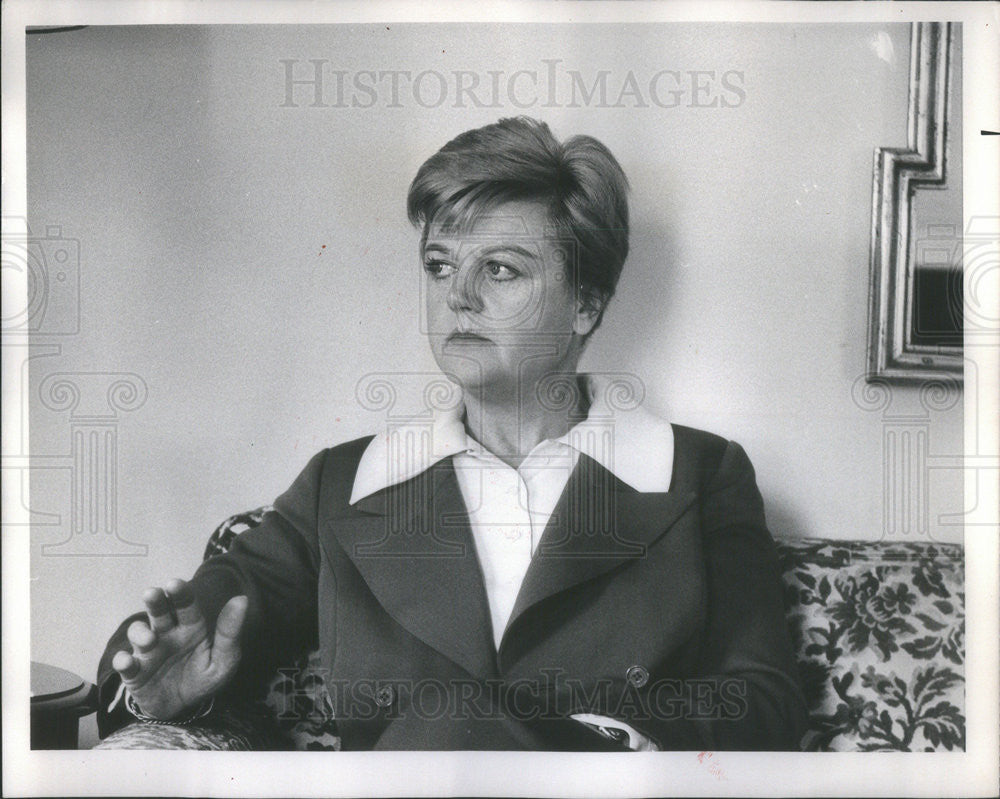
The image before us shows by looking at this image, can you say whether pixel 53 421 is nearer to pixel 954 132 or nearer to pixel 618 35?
pixel 618 35

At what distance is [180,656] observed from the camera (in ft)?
5.83

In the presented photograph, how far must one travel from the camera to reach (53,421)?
6.14 ft

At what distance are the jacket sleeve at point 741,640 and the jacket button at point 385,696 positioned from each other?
1.52ft

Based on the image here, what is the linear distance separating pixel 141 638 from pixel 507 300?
0.88 meters

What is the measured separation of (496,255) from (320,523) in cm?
58

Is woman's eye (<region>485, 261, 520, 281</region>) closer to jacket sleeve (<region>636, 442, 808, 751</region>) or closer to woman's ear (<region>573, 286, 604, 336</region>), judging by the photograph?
woman's ear (<region>573, 286, 604, 336</region>)

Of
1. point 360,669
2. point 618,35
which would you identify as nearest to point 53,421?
point 360,669

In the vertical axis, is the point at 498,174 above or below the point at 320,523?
above

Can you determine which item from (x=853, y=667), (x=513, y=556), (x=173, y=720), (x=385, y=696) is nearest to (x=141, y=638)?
(x=173, y=720)

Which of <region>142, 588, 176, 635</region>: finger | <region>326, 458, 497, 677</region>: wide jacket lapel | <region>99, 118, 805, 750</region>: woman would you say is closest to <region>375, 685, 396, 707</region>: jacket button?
<region>99, 118, 805, 750</region>: woman

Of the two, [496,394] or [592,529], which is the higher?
[496,394]

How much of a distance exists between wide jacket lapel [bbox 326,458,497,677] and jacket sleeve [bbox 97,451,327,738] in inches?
3.0

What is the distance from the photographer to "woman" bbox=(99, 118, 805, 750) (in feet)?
5.76

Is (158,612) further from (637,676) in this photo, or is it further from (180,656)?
(637,676)
